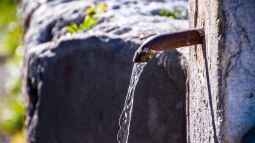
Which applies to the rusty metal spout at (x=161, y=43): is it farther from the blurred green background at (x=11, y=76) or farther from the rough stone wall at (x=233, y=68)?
the blurred green background at (x=11, y=76)

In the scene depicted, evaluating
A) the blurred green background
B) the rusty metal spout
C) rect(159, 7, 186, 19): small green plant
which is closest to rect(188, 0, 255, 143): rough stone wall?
the rusty metal spout

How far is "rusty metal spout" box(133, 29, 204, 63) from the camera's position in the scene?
1.88 meters

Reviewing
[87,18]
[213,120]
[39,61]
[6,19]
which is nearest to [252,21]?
[213,120]

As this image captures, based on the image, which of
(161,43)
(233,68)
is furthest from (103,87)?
(233,68)

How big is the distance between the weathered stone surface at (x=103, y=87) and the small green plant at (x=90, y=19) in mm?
91

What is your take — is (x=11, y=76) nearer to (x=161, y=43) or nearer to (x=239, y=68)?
(x=161, y=43)

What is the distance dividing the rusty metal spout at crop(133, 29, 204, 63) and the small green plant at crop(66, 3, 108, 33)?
3.94 ft

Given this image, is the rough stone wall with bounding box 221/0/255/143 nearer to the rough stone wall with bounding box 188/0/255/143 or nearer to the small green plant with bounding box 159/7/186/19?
the rough stone wall with bounding box 188/0/255/143

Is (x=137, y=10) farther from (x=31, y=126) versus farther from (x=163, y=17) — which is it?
(x=31, y=126)

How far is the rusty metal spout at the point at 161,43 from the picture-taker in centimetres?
188

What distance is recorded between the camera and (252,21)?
1.71 meters

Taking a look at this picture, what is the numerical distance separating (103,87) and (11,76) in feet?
14.9

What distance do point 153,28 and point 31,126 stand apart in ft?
2.16

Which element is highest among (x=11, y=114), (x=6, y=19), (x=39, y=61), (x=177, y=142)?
(x=39, y=61)
